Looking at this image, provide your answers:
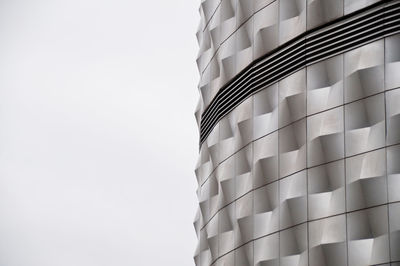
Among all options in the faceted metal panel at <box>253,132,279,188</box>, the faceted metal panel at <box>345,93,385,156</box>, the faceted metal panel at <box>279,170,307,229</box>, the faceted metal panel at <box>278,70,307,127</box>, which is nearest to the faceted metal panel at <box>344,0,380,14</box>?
the faceted metal panel at <box>278,70,307,127</box>

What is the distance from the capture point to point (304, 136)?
31703mm

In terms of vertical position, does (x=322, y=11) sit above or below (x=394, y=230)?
above

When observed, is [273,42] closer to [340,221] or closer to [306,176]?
[306,176]

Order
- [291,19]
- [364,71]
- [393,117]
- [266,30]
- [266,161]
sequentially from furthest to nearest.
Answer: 1. [266,30]
2. [291,19]
3. [266,161]
4. [364,71]
5. [393,117]

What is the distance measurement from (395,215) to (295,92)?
250 inches

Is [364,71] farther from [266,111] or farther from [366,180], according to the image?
[266,111]

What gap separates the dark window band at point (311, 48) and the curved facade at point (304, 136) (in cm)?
4

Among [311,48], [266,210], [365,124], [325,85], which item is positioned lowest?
[266,210]

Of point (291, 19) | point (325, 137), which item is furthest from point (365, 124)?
point (291, 19)

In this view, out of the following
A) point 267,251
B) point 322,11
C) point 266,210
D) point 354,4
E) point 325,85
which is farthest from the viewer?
point 266,210

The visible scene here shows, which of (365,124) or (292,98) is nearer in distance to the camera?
(365,124)

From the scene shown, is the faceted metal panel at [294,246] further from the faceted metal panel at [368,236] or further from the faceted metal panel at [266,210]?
the faceted metal panel at [368,236]

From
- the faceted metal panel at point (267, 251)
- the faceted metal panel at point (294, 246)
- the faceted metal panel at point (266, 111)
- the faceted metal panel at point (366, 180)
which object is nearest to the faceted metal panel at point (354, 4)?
the faceted metal panel at point (266, 111)

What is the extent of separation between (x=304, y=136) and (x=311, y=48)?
2.88 metres
